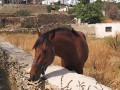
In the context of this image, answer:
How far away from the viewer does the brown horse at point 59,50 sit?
4.20 metres

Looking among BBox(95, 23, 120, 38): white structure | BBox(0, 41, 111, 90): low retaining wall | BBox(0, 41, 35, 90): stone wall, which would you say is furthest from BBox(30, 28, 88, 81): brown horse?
BBox(95, 23, 120, 38): white structure

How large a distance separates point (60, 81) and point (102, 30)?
739 inches

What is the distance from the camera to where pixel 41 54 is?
13.8ft

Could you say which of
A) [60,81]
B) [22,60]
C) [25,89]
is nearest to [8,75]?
[22,60]

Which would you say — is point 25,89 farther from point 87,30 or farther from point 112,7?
point 112,7

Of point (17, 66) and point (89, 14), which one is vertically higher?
point (17, 66)

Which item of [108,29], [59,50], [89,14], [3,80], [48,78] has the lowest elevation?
[108,29]

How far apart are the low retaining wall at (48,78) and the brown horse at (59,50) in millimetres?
165

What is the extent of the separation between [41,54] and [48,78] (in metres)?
0.34

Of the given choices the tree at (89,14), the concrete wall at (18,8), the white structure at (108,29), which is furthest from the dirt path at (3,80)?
the concrete wall at (18,8)

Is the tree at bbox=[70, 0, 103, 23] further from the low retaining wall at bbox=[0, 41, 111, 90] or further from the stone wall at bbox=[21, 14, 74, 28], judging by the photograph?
the low retaining wall at bbox=[0, 41, 111, 90]

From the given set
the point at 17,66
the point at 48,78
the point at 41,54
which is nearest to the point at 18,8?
the point at 17,66

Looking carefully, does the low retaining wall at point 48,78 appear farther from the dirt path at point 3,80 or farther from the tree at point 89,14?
the tree at point 89,14

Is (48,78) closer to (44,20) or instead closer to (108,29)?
(108,29)
